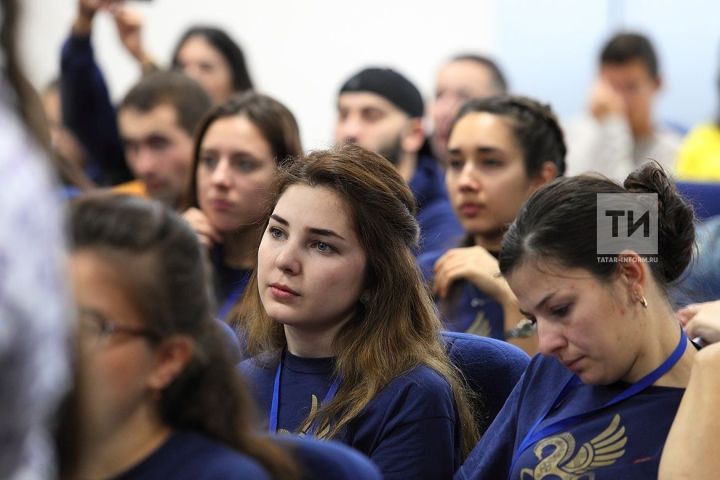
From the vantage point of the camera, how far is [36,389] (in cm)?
73

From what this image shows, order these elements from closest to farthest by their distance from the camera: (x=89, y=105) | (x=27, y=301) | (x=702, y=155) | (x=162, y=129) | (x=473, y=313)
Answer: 1. (x=27, y=301)
2. (x=473, y=313)
3. (x=162, y=129)
4. (x=89, y=105)
5. (x=702, y=155)

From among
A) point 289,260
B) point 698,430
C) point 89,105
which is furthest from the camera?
point 89,105

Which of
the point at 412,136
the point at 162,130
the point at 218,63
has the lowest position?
the point at 412,136

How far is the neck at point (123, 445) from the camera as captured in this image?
45.1 inches

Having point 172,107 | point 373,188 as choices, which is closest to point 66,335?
point 373,188

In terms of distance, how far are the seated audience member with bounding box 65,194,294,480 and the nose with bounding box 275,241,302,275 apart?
67 cm

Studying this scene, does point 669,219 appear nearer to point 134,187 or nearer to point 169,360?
point 169,360

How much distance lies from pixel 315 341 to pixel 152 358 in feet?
2.62

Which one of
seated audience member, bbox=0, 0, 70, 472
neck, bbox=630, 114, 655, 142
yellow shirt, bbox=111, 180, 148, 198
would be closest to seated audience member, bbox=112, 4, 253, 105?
yellow shirt, bbox=111, 180, 148, 198

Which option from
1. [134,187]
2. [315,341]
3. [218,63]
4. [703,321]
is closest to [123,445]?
[315,341]

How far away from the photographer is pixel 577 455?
1.67 m

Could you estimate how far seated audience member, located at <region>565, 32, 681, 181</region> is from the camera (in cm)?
413

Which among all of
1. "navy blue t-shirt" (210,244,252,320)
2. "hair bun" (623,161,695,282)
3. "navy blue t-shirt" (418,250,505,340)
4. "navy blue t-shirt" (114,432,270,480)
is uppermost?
"hair bun" (623,161,695,282)

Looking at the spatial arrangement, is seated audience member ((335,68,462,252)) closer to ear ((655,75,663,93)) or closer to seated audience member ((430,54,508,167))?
seated audience member ((430,54,508,167))
